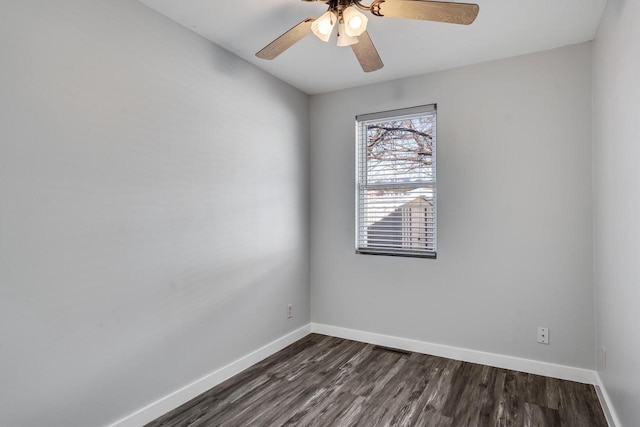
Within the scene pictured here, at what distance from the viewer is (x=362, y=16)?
1.71 meters

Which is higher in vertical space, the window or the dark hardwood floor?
the window

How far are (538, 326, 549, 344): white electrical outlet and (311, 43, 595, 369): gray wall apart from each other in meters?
0.04

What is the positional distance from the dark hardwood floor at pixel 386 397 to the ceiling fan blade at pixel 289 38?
217 cm

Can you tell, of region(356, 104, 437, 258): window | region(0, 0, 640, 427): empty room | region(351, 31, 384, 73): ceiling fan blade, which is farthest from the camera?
region(356, 104, 437, 258): window

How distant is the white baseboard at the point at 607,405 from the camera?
197 cm

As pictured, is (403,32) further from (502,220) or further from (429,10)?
(502,220)

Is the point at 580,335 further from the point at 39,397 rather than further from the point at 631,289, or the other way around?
the point at 39,397

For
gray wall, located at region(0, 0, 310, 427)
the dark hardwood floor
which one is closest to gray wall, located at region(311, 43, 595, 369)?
the dark hardwood floor

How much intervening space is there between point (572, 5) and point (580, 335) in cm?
219

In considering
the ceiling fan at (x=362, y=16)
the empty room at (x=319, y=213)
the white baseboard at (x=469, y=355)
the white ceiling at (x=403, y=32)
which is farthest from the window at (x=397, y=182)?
the ceiling fan at (x=362, y=16)

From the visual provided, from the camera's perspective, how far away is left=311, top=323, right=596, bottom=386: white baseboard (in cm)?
260

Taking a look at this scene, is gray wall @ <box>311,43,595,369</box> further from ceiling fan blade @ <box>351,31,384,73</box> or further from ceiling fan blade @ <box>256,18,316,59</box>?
ceiling fan blade @ <box>256,18,316,59</box>

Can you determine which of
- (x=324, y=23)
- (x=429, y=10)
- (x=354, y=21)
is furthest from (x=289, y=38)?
(x=429, y=10)

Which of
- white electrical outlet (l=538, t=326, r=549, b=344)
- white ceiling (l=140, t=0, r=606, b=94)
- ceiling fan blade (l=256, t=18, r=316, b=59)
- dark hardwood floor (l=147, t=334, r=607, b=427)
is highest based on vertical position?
white ceiling (l=140, t=0, r=606, b=94)
